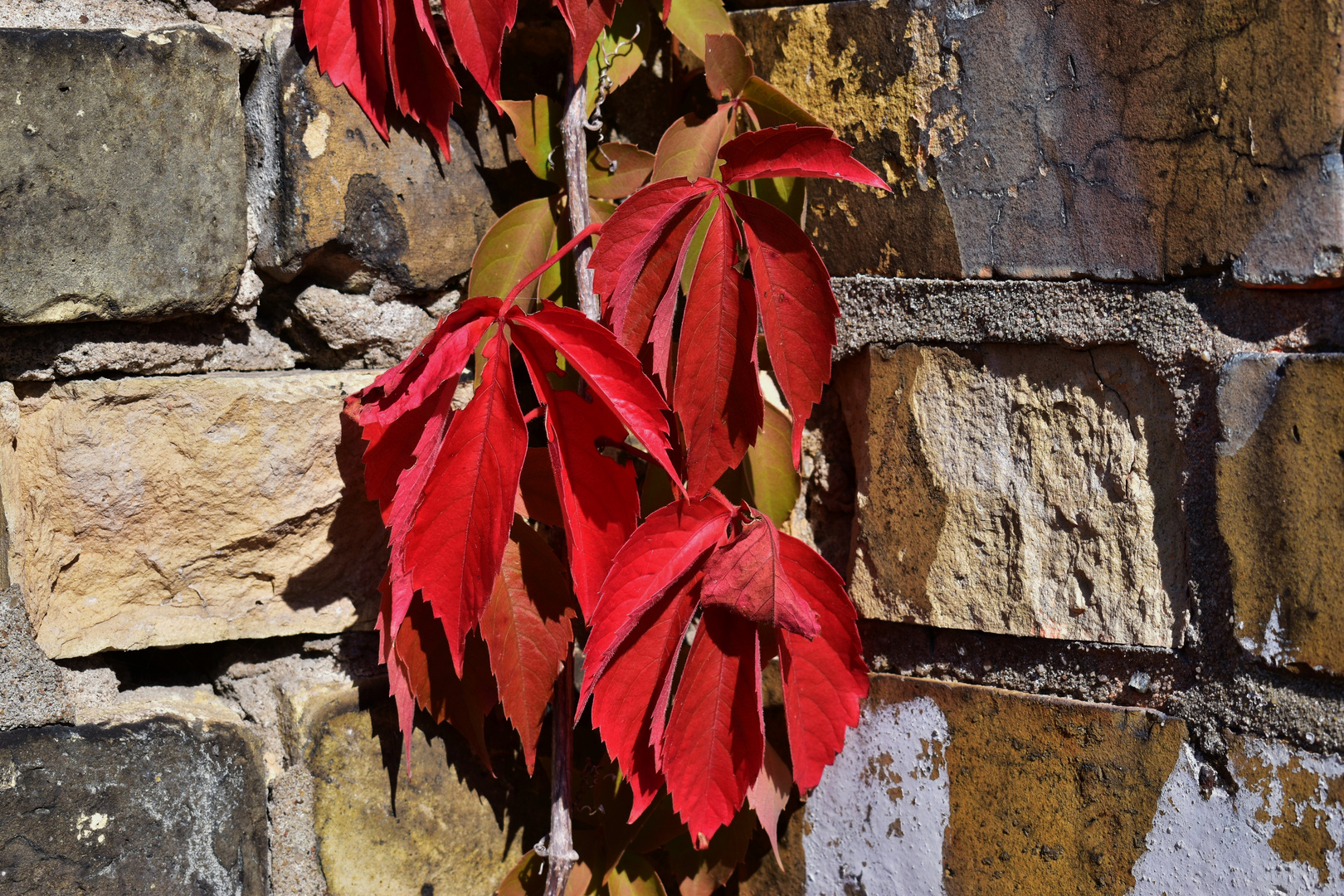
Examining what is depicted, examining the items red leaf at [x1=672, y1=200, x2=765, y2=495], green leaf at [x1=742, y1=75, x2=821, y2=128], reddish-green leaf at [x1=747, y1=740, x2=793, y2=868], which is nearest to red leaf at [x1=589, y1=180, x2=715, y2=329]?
red leaf at [x1=672, y1=200, x2=765, y2=495]

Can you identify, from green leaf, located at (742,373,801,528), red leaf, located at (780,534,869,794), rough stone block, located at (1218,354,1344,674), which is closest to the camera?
rough stone block, located at (1218,354,1344,674)

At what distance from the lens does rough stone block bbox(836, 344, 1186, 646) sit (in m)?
0.74

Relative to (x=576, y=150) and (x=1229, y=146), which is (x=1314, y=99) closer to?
(x=1229, y=146)

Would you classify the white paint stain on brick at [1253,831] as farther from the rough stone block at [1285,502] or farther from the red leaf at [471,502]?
the red leaf at [471,502]

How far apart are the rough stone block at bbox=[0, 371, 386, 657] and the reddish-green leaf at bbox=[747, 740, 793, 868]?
0.39 metres

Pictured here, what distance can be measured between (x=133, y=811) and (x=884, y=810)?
0.63m

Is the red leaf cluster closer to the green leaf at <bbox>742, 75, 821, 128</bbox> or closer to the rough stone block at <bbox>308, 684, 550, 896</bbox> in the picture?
the rough stone block at <bbox>308, 684, 550, 896</bbox>

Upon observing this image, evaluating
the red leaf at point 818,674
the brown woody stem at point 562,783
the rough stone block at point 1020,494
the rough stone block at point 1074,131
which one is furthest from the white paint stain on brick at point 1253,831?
the brown woody stem at point 562,783

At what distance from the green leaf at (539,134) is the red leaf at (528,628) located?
32 cm

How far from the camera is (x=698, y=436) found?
2.33 ft

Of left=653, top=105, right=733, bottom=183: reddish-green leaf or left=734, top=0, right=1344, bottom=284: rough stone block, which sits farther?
left=653, top=105, right=733, bottom=183: reddish-green leaf

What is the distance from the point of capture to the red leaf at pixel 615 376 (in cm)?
67

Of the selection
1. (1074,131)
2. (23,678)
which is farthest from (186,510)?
(1074,131)

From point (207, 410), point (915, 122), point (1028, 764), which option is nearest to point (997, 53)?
point (915, 122)
